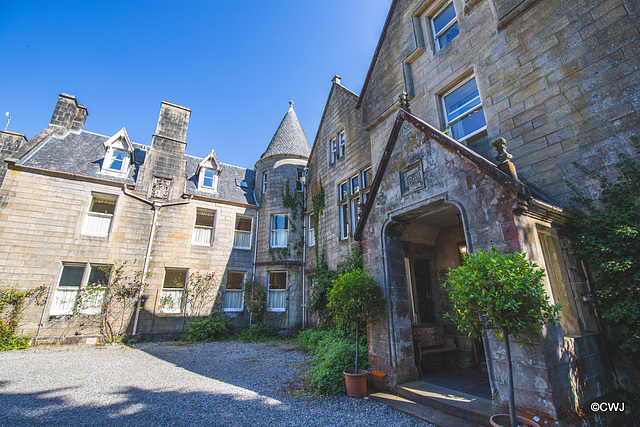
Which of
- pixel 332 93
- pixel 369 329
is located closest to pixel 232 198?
pixel 332 93

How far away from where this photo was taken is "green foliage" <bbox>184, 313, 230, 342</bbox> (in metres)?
12.7

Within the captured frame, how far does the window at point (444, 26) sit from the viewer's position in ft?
26.1

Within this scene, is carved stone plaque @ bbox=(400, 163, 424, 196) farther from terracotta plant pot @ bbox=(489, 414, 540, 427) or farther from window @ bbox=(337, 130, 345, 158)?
window @ bbox=(337, 130, 345, 158)

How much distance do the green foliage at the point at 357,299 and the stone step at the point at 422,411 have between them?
1.43 m

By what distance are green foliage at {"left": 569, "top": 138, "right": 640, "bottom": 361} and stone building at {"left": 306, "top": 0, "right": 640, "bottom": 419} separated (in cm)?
24

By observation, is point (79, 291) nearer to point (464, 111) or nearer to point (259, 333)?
point (259, 333)

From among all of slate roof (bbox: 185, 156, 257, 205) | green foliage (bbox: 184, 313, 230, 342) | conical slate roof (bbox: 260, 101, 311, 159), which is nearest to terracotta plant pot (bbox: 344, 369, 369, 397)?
green foliage (bbox: 184, 313, 230, 342)

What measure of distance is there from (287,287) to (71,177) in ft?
38.3

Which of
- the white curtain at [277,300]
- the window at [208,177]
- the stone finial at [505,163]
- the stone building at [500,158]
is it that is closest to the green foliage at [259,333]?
the white curtain at [277,300]

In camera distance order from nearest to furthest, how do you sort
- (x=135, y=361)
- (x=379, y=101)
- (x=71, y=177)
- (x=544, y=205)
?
(x=544, y=205) → (x=135, y=361) → (x=379, y=101) → (x=71, y=177)

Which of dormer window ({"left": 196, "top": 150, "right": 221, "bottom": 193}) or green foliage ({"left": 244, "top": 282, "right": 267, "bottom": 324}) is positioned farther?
dormer window ({"left": 196, "top": 150, "right": 221, "bottom": 193})

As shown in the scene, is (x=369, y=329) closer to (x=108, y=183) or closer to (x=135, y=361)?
(x=135, y=361)

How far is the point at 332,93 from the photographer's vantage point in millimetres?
15391

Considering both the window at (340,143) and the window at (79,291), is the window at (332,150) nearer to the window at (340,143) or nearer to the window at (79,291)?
the window at (340,143)
